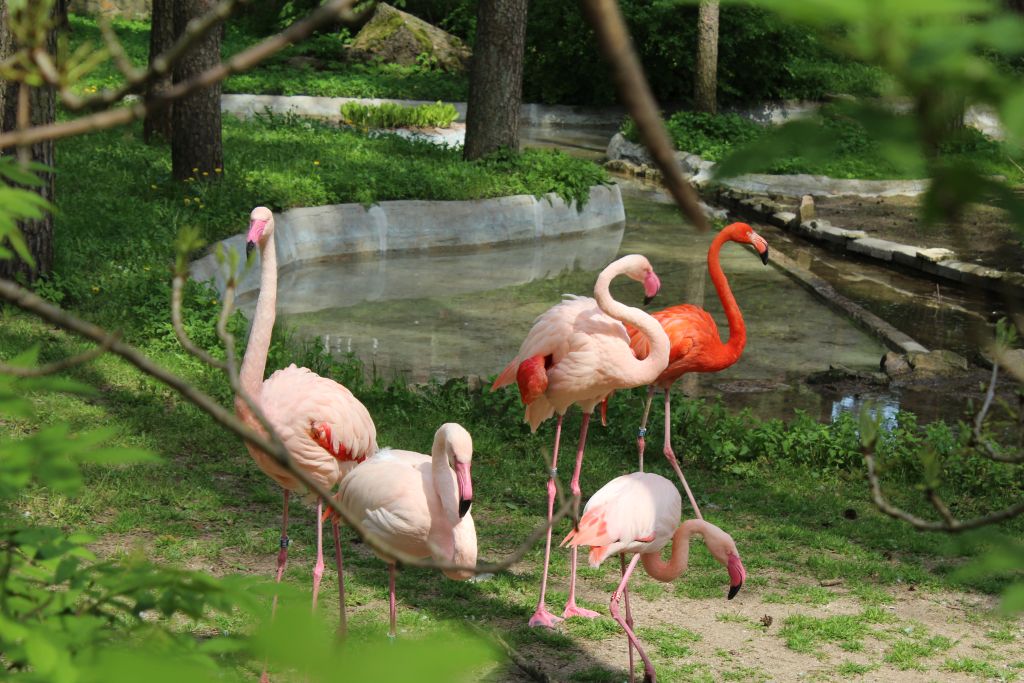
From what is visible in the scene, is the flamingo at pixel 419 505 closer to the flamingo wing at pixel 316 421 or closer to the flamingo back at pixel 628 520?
the flamingo wing at pixel 316 421

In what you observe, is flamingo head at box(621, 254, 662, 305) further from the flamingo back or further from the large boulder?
the large boulder

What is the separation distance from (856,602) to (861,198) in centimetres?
1493

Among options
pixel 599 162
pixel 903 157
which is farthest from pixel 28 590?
pixel 599 162

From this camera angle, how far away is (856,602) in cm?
571

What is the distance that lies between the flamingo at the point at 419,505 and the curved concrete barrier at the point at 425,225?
26.3ft

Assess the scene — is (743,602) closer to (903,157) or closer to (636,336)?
(636,336)

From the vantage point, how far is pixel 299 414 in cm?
499

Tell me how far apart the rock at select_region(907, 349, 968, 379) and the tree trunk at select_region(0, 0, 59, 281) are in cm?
696

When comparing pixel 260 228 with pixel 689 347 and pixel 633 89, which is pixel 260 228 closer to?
pixel 689 347

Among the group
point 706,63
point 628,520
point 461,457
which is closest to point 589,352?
point 628,520

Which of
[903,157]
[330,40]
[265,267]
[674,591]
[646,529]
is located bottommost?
[674,591]

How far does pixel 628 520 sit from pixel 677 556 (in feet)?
1.01

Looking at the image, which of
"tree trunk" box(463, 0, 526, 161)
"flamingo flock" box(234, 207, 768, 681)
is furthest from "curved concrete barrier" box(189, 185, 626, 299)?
"flamingo flock" box(234, 207, 768, 681)

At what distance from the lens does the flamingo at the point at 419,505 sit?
183 inches
